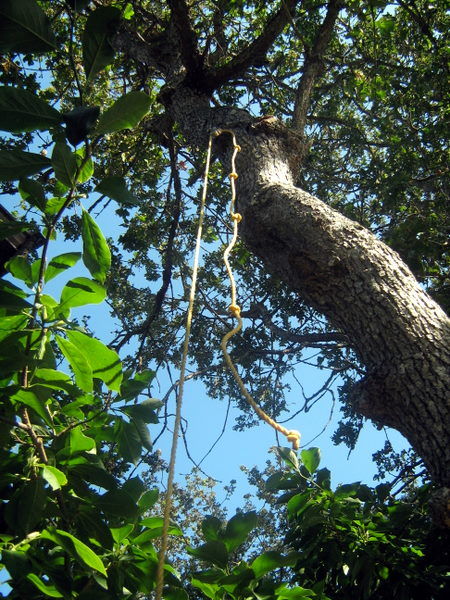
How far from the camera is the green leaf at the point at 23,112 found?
3.50 feet

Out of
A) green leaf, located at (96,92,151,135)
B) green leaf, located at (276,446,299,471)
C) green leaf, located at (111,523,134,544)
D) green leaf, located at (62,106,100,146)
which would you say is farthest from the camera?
green leaf, located at (276,446,299,471)

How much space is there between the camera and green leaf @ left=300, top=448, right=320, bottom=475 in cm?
178

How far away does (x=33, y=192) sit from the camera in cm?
125

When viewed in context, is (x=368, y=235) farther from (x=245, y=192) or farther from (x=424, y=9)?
(x=424, y=9)

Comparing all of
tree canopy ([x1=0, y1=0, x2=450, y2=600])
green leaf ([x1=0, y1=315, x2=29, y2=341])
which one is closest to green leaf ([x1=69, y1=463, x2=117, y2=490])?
tree canopy ([x1=0, y1=0, x2=450, y2=600])

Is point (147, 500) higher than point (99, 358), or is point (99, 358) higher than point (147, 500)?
point (99, 358)

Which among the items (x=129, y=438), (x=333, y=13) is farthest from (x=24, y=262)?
(x=333, y=13)

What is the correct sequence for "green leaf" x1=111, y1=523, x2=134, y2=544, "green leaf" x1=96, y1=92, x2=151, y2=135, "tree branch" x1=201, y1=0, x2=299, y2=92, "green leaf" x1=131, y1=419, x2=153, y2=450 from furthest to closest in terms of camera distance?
"tree branch" x1=201, y1=0, x2=299, y2=92, "green leaf" x1=131, y1=419, x2=153, y2=450, "green leaf" x1=111, y1=523, x2=134, y2=544, "green leaf" x1=96, y1=92, x2=151, y2=135

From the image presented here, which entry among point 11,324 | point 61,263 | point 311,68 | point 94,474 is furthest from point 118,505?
point 311,68

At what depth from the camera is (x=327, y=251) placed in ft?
6.37

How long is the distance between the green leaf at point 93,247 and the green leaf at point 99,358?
170mm

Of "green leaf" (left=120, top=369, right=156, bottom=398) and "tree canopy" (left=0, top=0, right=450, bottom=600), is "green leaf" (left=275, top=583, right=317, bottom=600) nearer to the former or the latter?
"tree canopy" (left=0, top=0, right=450, bottom=600)

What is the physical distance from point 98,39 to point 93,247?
49 cm

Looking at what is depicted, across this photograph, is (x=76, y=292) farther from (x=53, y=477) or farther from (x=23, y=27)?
(x=23, y=27)
